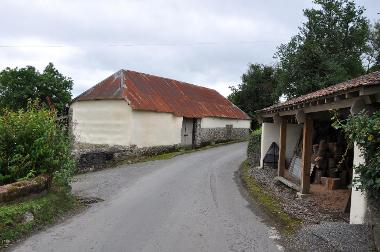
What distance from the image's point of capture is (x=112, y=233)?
26.8ft

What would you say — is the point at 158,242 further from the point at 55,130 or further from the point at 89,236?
the point at 55,130

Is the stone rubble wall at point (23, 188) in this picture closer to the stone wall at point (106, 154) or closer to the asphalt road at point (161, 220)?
the asphalt road at point (161, 220)

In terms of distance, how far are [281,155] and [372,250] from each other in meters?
8.89

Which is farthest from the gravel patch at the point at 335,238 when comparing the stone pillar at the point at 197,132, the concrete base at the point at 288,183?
the stone pillar at the point at 197,132

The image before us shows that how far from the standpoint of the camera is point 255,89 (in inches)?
1652

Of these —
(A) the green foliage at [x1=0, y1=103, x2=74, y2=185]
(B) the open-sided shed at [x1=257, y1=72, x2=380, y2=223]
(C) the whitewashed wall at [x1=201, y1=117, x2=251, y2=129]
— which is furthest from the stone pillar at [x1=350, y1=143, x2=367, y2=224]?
(C) the whitewashed wall at [x1=201, y1=117, x2=251, y2=129]

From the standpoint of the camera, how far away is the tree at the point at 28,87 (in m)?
35.6

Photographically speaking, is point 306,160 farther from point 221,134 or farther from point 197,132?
point 221,134

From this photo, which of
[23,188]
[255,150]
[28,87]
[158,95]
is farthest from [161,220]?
[28,87]

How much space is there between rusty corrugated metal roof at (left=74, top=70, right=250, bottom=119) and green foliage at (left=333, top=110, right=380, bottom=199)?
1740 cm

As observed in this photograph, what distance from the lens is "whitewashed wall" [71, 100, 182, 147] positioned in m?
24.0

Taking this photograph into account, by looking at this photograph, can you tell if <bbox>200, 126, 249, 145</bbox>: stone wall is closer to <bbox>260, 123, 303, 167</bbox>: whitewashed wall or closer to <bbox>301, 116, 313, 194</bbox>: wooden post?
<bbox>260, 123, 303, 167</bbox>: whitewashed wall

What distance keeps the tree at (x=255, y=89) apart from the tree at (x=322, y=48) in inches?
541

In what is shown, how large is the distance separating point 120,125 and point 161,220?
50.3ft
